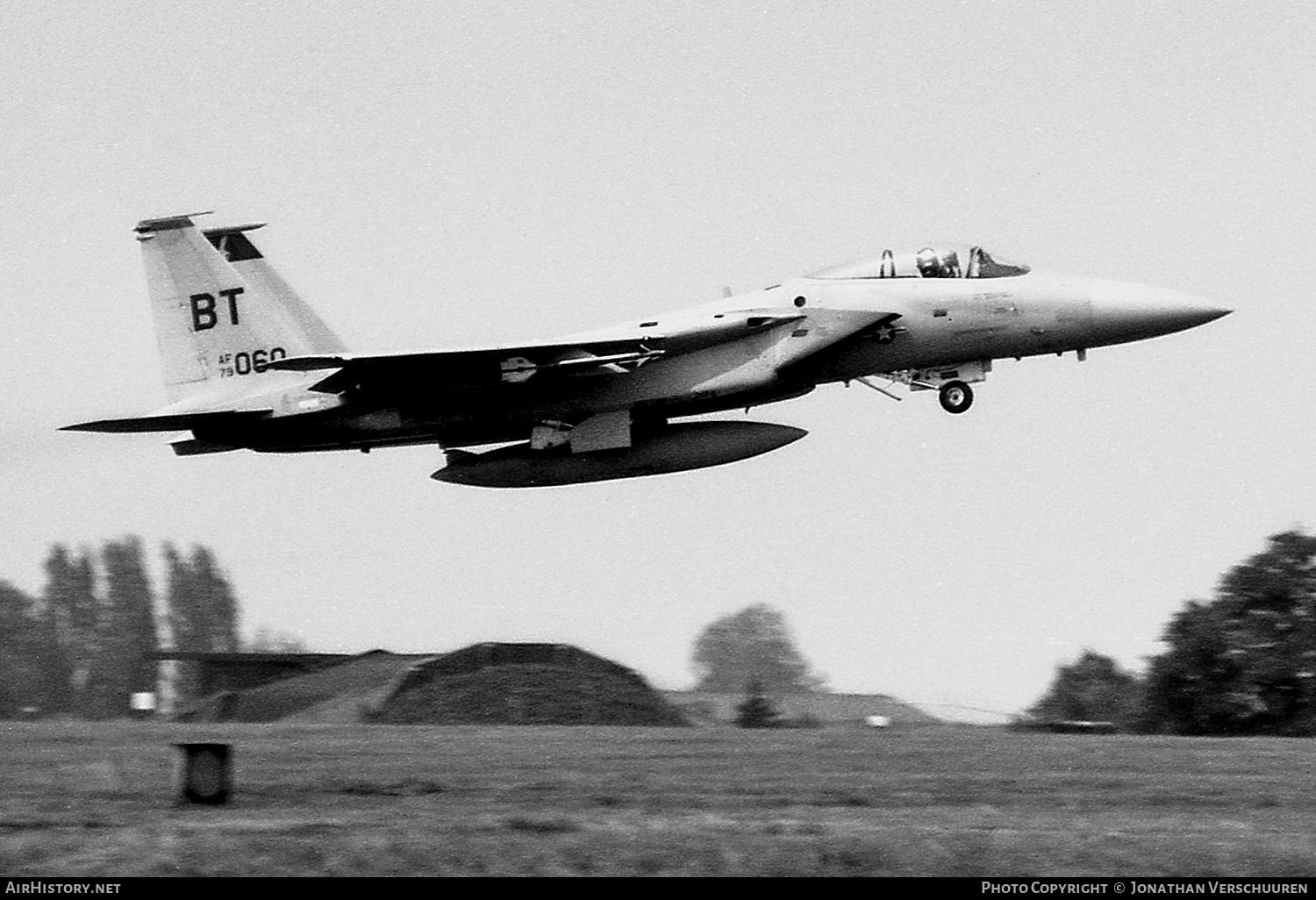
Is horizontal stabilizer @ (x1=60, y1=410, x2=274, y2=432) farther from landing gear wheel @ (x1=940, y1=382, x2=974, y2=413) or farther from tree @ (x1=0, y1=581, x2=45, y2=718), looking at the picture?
tree @ (x1=0, y1=581, x2=45, y2=718)

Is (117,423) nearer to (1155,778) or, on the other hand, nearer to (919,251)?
(919,251)

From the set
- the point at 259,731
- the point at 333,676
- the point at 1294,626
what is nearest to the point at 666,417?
the point at 259,731

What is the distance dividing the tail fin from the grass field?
4868 mm

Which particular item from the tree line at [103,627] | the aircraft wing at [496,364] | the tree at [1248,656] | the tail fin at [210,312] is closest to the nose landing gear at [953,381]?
the aircraft wing at [496,364]

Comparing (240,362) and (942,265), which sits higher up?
(942,265)

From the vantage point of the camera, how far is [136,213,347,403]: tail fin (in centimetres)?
2444

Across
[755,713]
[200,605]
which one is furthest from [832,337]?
[200,605]

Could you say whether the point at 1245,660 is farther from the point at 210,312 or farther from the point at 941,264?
the point at 210,312

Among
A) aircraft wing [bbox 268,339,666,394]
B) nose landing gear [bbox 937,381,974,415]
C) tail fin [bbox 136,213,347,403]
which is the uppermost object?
tail fin [bbox 136,213,347,403]

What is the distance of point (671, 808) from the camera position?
15.2m

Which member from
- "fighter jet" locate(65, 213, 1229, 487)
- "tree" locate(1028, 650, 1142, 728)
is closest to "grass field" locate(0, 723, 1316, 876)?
"fighter jet" locate(65, 213, 1229, 487)

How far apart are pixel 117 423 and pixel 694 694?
18.5 meters

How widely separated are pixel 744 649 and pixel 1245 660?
151 ft

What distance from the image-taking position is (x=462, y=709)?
29.7 meters
